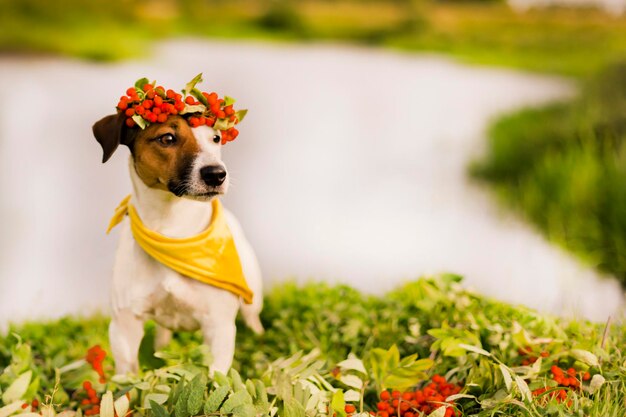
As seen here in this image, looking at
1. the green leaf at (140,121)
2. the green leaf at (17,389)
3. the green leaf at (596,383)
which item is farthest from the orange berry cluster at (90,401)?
the green leaf at (596,383)

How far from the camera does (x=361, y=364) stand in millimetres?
1654

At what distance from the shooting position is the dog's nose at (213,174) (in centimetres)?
135

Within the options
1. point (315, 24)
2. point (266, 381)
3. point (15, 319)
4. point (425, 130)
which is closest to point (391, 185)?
point (425, 130)

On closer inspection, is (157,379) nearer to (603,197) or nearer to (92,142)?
(603,197)

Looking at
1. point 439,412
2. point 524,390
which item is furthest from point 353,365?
point 524,390

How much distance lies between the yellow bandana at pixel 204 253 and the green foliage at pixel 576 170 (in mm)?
1685

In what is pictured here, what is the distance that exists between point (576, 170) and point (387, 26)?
6.00 feet

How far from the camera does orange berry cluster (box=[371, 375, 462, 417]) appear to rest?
1515 mm

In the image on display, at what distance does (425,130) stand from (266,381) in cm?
272

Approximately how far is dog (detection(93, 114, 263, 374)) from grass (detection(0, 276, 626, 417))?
7 centimetres

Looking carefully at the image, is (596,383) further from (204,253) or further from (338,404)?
(204,253)

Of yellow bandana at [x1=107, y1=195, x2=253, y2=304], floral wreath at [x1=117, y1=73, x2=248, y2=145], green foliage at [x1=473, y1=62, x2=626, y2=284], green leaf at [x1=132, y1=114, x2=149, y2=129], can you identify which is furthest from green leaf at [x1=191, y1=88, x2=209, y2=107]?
green foliage at [x1=473, y1=62, x2=626, y2=284]

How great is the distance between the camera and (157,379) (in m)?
1.56

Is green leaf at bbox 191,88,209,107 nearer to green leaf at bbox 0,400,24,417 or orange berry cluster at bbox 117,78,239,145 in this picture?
orange berry cluster at bbox 117,78,239,145
